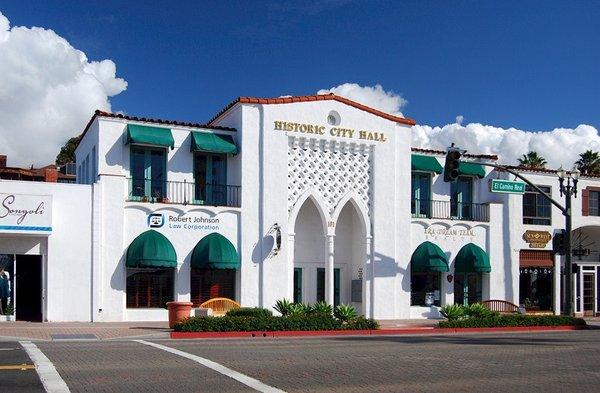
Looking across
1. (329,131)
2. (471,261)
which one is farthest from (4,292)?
(471,261)

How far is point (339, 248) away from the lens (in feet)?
101

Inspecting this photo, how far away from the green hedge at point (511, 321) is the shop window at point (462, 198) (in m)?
7.68

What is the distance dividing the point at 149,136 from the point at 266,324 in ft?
28.7

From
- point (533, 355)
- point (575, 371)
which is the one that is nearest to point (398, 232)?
point (533, 355)

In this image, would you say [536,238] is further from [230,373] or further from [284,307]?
[230,373]

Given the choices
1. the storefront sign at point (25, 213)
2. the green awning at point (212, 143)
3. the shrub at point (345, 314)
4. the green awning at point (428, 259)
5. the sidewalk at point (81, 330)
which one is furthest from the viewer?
the green awning at point (428, 259)

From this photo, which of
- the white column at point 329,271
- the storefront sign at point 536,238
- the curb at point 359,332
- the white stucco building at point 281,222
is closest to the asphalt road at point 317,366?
the curb at point 359,332

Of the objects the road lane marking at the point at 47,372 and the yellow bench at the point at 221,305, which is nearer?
the road lane marking at the point at 47,372

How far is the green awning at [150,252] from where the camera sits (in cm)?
2539

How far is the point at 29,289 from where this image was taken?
25.2 metres

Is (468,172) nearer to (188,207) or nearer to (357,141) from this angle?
(357,141)

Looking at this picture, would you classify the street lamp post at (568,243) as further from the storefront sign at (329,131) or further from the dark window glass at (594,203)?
the dark window glass at (594,203)

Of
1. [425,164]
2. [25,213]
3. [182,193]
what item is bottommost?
[25,213]

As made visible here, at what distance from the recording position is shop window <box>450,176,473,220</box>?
33125 mm
